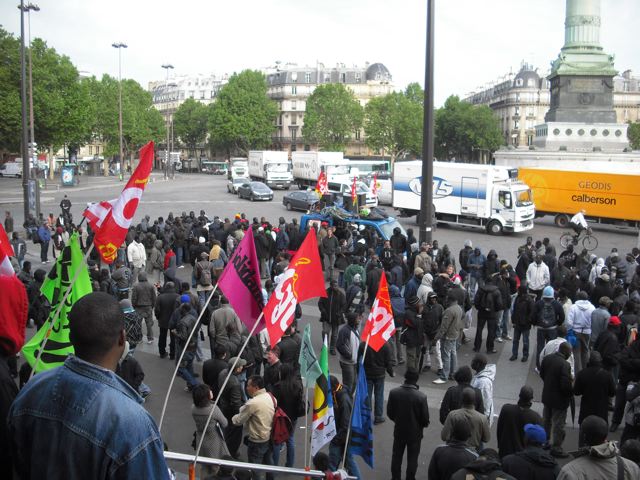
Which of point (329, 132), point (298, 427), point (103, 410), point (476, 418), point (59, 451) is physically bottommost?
point (298, 427)

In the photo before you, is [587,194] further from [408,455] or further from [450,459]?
[450,459]

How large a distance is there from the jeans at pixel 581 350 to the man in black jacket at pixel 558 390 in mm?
3064

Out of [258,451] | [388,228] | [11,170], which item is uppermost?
[11,170]

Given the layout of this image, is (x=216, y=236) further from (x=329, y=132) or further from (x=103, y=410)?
(x=329, y=132)

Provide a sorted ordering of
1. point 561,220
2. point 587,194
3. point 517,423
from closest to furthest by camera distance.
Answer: point 517,423 → point 587,194 → point 561,220

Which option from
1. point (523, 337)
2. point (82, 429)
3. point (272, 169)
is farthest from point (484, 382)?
point (272, 169)

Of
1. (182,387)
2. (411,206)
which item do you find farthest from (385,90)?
(182,387)

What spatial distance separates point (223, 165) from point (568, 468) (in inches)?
3674

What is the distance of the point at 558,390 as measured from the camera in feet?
27.0

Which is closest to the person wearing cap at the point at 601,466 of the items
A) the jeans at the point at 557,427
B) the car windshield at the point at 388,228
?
the jeans at the point at 557,427

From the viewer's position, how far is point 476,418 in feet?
21.6

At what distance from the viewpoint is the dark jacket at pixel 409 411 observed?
7160mm

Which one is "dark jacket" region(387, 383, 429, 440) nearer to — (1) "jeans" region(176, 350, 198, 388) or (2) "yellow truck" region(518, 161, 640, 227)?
(1) "jeans" region(176, 350, 198, 388)

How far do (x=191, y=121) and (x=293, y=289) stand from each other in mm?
123037
